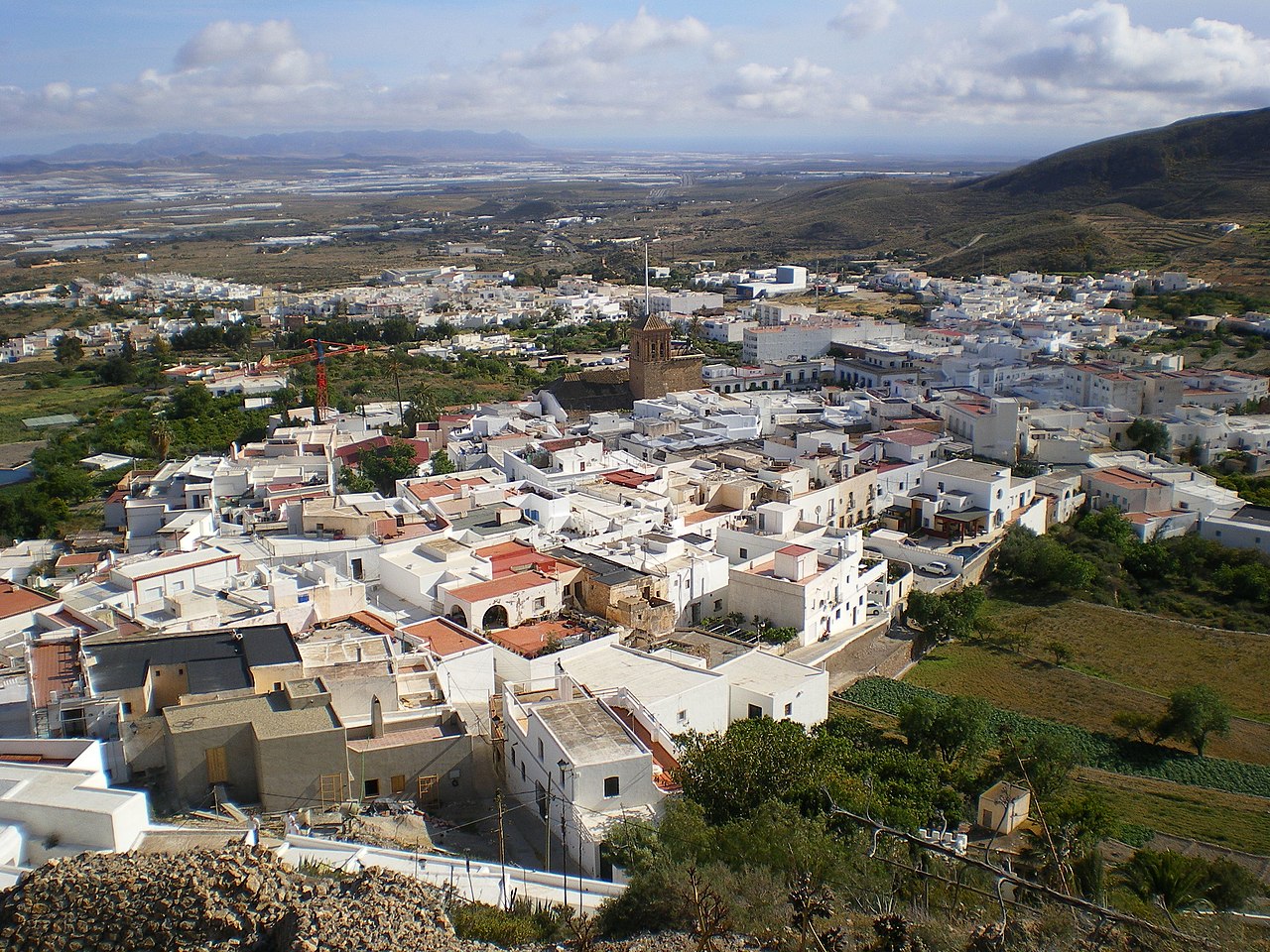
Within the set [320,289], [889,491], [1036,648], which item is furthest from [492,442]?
[320,289]

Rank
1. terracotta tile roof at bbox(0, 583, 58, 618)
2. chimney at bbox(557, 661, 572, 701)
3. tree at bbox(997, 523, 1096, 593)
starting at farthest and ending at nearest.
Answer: tree at bbox(997, 523, 1096, 593) → terracotta tile roof at bbox(0, 583, 58, 618) → chimney at bbox(557, 661, 572, 701)

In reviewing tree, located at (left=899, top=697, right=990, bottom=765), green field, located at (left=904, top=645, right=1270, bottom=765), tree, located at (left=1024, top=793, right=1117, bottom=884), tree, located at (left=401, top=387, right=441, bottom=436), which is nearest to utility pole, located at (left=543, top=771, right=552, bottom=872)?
tree, located at (left=1024, top=793, right=1117, bottom=884)

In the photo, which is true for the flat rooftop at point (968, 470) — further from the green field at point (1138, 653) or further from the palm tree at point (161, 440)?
the palm tree at point (161, 440)

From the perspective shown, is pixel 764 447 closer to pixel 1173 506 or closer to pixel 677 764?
pixel 1173 506

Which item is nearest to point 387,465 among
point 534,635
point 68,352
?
point 534,635

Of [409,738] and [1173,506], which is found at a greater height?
[409,738]

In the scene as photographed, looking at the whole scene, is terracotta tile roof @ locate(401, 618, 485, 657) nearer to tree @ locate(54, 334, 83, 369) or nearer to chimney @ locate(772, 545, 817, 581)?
chimney @ locate(772, 545, 817, 581)

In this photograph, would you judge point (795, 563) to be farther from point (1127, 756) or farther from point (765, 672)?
point (1127, 756)
